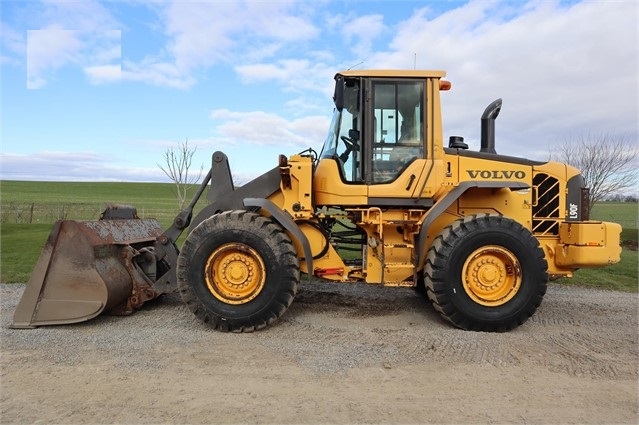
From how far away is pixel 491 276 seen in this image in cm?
529

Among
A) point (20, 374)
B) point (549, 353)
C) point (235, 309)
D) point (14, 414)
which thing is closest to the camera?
point (14, 414)

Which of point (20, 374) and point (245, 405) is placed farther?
point (20, 374)

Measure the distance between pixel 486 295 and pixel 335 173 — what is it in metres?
2.38

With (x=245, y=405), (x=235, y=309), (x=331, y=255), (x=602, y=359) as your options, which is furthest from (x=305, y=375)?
(x=602, y=359)

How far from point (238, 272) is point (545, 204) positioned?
4.12 metres

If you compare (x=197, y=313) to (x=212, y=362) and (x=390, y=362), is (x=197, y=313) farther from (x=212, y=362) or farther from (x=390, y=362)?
(x=390, y=362)

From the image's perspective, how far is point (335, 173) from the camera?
5734 millimetres

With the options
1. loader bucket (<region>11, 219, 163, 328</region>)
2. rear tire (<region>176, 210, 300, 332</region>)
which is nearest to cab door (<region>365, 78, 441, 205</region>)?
rear tire (<region>176, 210, 300, 332</region>)

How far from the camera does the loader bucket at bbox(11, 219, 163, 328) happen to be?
202 inches

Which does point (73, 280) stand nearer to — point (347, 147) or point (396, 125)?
point (347, 147)

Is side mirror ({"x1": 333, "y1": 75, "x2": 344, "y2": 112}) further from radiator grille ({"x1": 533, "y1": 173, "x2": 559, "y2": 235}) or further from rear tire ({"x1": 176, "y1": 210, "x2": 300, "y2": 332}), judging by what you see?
radiator grille ({"x1": 533, "y1": 173, "x2": 559, "y2": 235})

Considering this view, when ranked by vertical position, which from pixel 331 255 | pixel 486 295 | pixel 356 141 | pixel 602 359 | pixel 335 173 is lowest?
pixel 602 359

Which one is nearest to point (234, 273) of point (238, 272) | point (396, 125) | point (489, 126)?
point (238, 272)

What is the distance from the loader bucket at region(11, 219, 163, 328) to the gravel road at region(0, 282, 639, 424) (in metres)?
0.20
